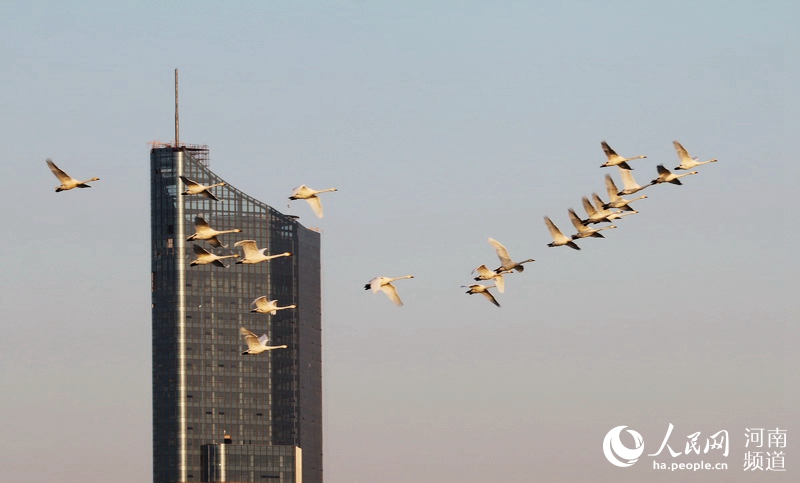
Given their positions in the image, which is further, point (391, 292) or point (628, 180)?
point (628, 180)

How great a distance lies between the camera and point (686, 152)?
186 metres

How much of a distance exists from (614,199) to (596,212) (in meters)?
5.31

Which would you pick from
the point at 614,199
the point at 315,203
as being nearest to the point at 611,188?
the point at 614,199

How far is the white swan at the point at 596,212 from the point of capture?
186 m

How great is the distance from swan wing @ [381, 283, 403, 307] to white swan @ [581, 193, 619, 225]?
22751 millimetres

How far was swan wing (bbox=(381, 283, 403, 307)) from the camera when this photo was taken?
164m

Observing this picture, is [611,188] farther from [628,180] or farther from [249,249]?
[249,249]

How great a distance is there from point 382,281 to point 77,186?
25643 millimetres

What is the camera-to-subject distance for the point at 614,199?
192m

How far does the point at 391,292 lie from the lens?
168500 mm

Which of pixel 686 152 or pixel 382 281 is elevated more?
pixel 686 152

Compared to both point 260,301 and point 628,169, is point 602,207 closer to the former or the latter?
point 628,169

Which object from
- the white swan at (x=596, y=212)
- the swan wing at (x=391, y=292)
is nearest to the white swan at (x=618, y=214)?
the white swan at (x=596, y=212)

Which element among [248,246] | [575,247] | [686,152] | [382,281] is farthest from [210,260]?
[686,152]
